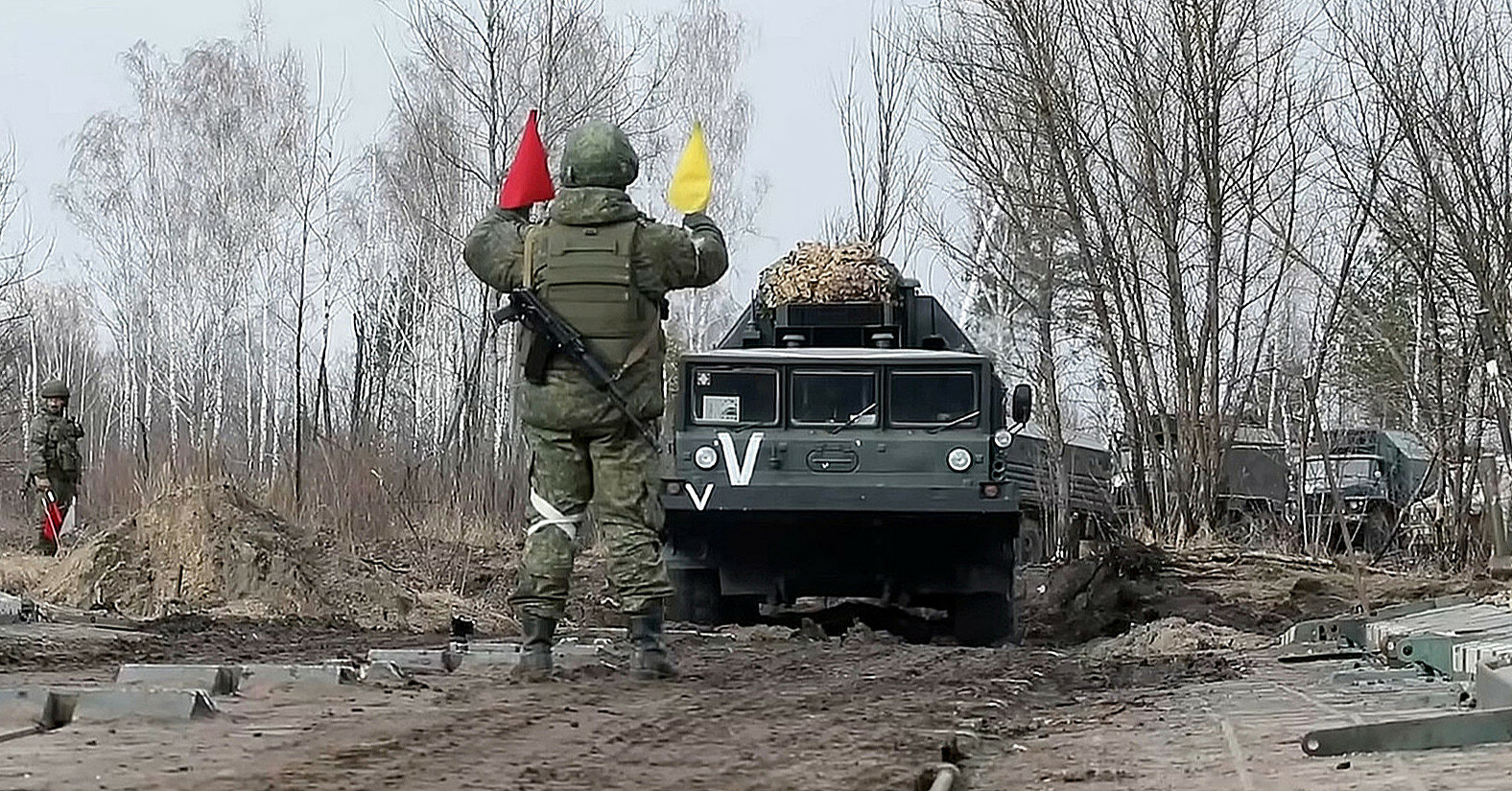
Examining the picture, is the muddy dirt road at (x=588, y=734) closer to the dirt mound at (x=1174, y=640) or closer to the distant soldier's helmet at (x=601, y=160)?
the distant soldier's helmet at (x=601, y=160)

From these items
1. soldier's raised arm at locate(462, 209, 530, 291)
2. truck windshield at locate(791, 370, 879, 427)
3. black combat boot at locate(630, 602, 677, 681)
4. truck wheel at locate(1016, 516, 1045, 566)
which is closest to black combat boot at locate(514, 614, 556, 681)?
black combat boot at locate(630, 602, 677, 681)

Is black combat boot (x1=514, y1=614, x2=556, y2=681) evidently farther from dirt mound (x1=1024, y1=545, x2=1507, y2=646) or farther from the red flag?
dirt mound (x1=1024, y1=545, x2=1507, y2=646)

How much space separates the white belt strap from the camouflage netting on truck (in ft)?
22.6

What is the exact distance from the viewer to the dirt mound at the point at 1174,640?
10.3 metres

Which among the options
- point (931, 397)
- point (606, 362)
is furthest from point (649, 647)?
point (931, 397)

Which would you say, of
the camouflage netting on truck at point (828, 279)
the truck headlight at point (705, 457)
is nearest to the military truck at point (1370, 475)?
the camouflage netting on truck at point (828, 279)

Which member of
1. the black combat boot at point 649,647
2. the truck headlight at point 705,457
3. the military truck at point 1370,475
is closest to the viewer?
the black combat boot at point 649,647

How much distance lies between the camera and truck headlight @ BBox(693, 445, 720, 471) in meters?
11.9

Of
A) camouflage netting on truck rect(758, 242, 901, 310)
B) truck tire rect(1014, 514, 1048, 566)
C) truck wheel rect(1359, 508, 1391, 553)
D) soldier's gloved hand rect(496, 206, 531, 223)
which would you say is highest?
camouflage netting on truck rect(758, 242, 901, 310)

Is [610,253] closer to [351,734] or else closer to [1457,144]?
[351,734]

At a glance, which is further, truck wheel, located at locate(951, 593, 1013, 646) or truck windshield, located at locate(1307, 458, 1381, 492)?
truck windshield, located at locate(1307, 458, 1381, 492)

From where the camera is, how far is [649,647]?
6.96 m

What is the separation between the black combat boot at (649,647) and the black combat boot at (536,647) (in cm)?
30

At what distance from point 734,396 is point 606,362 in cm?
517
